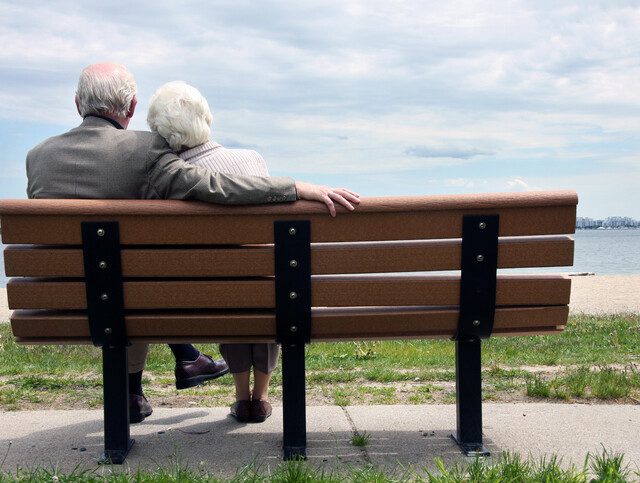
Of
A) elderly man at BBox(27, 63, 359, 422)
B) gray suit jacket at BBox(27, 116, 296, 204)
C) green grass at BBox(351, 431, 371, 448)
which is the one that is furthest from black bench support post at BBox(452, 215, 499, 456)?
gray suit jacket at BBox(27, 116, 296, 204)

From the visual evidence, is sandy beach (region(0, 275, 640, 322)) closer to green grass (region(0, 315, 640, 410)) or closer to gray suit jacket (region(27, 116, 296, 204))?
green grass (region(0, 315, 640, 410))

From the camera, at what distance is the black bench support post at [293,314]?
127 inches

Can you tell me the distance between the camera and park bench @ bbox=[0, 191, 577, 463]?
127 inches

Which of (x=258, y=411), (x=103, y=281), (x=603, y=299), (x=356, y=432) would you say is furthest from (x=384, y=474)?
(x=603, y=299)

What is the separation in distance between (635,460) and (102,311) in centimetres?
241

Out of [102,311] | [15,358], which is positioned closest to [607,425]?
[102,311]

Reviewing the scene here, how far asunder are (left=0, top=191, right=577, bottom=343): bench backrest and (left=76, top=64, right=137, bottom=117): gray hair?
1.79ft

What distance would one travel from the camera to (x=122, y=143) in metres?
3.39

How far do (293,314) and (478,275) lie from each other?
81 centimetres

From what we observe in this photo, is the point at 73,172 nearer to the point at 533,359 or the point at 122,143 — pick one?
the point at 122,143

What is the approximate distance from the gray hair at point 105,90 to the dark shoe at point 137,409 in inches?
61.2

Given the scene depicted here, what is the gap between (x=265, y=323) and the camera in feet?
11.1

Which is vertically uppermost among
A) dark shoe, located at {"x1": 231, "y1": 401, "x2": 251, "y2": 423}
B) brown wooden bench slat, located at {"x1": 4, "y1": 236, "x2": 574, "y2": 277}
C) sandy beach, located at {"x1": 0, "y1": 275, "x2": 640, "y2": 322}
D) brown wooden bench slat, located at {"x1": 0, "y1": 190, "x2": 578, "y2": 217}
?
brown wooden bench slat, located at {"x1": 0, "y1": 190, "x2": 578, "y2": 217}

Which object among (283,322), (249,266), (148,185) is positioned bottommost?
(283,322)
